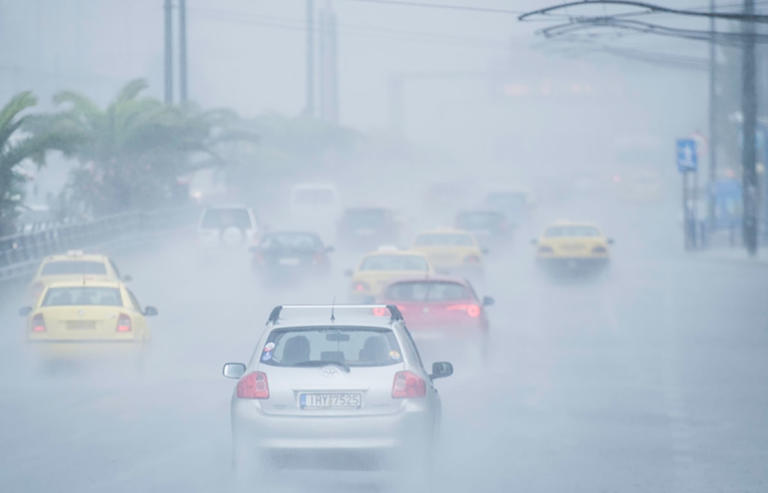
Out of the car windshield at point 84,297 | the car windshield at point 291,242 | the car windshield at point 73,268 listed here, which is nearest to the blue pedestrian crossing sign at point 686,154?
the car windshield at point 291,242

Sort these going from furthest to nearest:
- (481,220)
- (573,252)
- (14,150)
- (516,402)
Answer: (481,220)
(573,252)
(14,150)
(516,402)

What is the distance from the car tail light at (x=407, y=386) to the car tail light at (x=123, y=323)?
9.58m

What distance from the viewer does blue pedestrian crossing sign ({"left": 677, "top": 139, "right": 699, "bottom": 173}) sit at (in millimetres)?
47406

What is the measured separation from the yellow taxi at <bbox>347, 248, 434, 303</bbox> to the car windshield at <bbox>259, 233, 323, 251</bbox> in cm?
857

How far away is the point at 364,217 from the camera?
4631 cm

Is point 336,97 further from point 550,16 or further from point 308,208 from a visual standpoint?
point 550,16

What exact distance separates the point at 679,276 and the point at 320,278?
37.3ft

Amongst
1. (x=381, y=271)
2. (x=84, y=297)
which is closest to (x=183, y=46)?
(x=381, y=271)

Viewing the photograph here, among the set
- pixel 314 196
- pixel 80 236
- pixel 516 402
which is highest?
pixel 314 196

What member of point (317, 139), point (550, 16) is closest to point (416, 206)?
point (317, 139)

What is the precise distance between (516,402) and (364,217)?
1205 inches

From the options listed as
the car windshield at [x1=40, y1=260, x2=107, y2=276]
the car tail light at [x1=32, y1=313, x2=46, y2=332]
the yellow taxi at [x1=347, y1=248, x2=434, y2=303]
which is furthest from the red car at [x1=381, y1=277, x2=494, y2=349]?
the car windshield at [x1=40, y1=260, x2=107, y2=276]

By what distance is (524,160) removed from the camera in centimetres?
14100

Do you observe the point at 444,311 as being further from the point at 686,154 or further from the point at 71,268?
the point at 686,154
